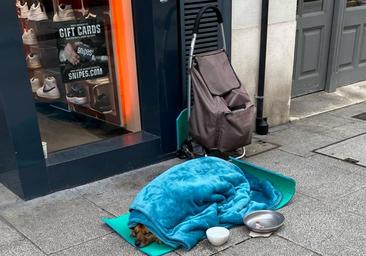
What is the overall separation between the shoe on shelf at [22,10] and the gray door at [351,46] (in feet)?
13.4

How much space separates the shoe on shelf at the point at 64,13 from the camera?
12.6 ft

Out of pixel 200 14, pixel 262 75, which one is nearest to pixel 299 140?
pixel 262 75

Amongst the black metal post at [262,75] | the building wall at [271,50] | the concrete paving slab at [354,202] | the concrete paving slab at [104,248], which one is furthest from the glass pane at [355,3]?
the concrete paving slab at [104,248]

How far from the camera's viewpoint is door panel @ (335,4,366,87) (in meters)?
6.18

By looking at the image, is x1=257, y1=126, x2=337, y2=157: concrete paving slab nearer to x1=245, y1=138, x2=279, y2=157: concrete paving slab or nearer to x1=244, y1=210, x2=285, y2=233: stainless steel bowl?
x1=245, y1=138, x2=279, y2=157: concrete paving slab

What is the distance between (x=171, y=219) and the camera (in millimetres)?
2957

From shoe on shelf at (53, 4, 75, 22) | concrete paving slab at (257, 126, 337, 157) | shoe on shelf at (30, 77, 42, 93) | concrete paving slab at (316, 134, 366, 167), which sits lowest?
concrete paving slab at (257, 126, 337, 157)

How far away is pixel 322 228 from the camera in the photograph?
3.13m

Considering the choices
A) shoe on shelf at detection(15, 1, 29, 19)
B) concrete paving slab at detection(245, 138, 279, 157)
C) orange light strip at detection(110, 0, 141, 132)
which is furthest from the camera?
concrete paving slab at detection(245, 138, 279, 157)

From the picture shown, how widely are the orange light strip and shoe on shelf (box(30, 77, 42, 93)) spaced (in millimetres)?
765

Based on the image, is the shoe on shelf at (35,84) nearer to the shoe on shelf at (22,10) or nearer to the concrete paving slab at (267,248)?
the shoe on shelf at (22,10)

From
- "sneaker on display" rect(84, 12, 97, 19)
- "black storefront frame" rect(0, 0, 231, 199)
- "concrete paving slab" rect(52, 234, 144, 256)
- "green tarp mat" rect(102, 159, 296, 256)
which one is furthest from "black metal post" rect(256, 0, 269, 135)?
"concrete paving slab" rect(52, 234, 144, 256)

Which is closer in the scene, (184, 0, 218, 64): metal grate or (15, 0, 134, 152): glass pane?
(15, 0, 134, 152): glass pane

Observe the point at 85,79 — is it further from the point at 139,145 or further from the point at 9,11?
the point at 9,11
